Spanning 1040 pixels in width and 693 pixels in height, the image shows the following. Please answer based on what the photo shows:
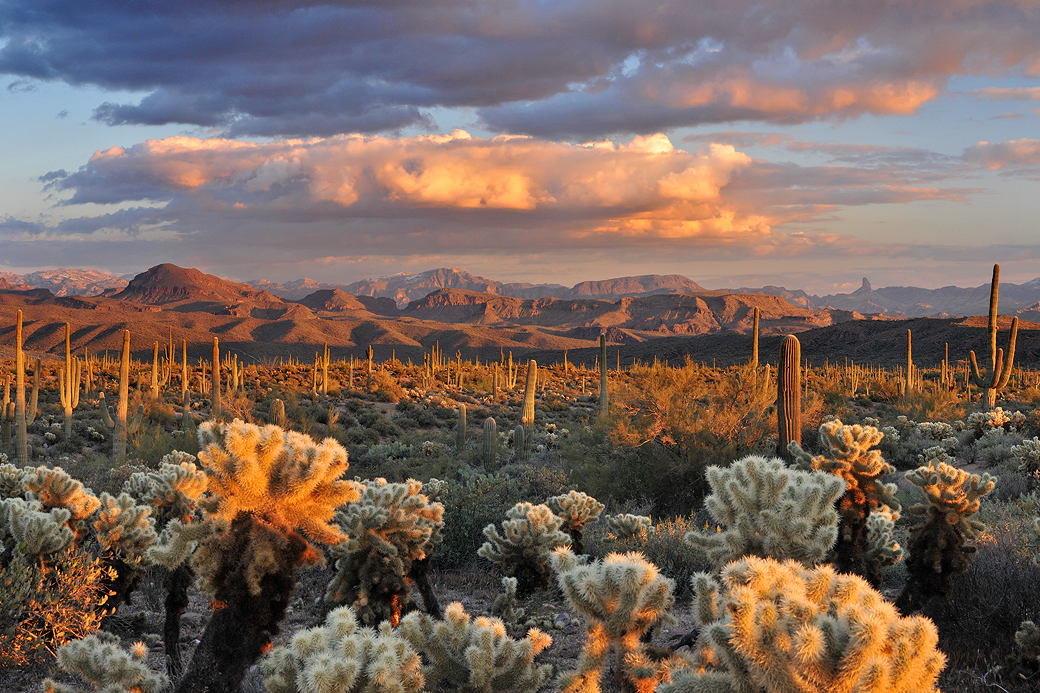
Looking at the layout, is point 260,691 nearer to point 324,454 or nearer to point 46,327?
point 324,454

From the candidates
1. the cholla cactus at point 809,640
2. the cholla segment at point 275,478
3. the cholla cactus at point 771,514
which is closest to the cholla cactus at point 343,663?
the cholla segment at point 275,478

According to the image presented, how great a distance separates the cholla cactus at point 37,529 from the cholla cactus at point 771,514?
17.0ft

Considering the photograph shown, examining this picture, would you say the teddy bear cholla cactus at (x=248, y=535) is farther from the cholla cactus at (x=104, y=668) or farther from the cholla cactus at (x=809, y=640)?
the cholla cactus at (x=809, y=640)

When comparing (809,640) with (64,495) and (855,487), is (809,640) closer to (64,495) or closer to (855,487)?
(855,487)

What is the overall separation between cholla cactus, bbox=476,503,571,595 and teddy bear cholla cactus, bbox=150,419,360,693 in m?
3.14

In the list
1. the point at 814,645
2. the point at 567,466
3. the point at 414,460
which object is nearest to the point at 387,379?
the point at 414,460

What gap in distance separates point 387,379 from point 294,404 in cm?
1181

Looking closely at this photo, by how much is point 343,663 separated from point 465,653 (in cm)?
78

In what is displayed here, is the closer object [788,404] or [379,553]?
[379,553]

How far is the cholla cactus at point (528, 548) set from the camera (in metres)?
7.10

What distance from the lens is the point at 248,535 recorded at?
13.5 feet

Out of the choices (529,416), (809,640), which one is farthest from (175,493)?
A: (529,416)

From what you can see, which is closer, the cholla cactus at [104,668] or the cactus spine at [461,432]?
the cholla cactus at [104,668]

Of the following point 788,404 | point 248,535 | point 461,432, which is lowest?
point 461,432
